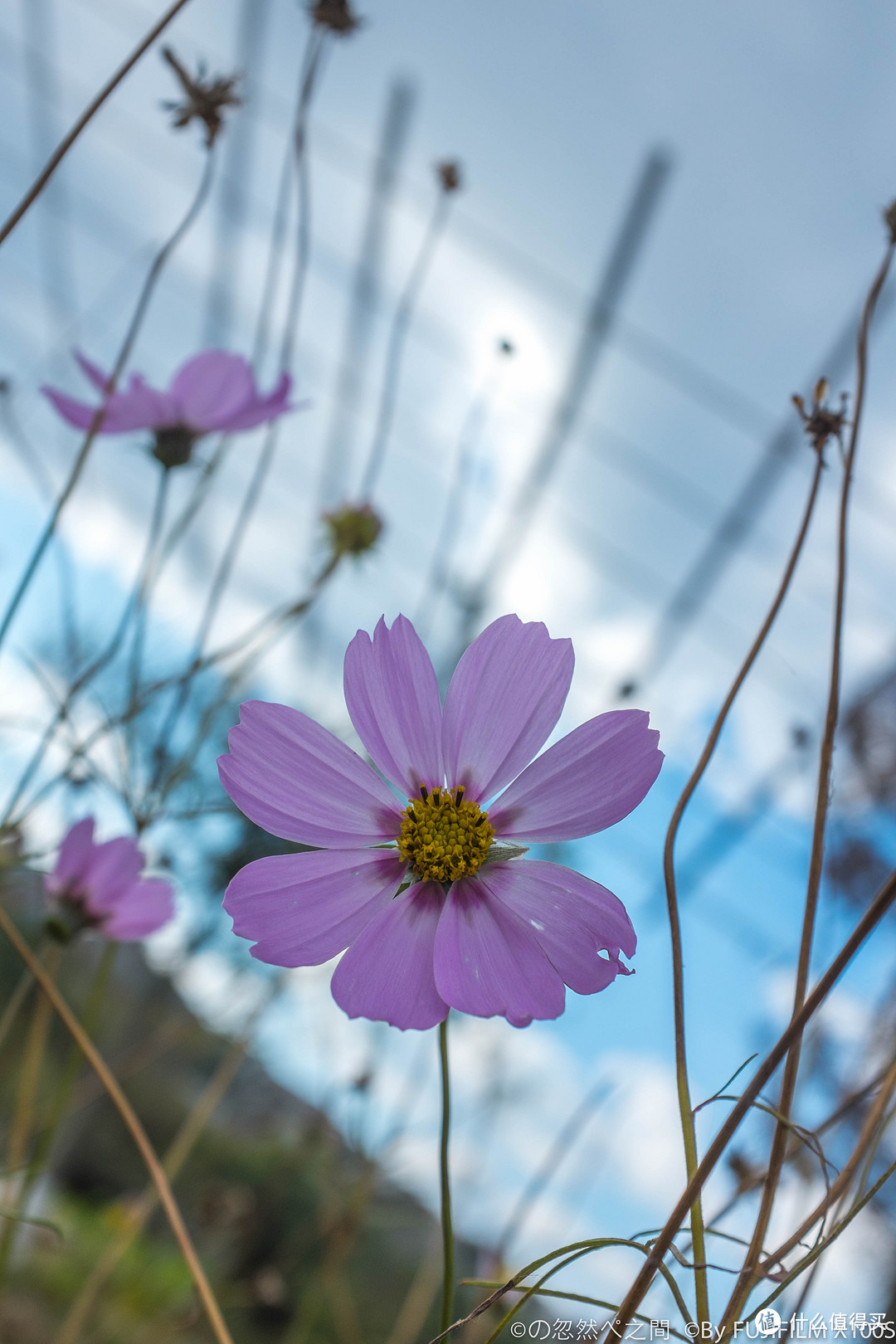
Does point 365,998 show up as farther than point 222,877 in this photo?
No

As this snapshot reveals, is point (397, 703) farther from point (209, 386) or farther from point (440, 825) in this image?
point (209, 386)


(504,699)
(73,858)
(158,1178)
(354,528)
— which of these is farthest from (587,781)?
(354,528)

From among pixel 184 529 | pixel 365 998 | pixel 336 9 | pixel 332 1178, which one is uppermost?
pixel 336 9

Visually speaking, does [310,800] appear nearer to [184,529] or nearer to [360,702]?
[360,702]

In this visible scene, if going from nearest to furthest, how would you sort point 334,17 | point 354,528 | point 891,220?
point 891,220
point 334,17
point 354,528

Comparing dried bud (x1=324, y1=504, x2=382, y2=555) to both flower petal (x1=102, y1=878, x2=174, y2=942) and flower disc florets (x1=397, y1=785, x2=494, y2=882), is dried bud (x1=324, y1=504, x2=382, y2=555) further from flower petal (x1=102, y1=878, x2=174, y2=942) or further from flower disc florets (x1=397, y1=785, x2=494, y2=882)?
flower disc florets (x1=397, y1=785, x2=494, y2=882)

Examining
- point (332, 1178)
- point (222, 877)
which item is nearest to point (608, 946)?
point (332, 1178)

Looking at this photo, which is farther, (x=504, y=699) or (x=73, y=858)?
(x=73, y=858)

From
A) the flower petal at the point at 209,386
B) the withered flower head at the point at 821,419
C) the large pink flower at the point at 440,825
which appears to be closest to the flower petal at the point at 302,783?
the large pink flower at the point at 440,825
